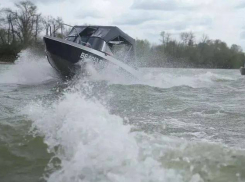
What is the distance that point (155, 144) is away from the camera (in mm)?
4395

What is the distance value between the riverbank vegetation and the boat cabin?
16899mm

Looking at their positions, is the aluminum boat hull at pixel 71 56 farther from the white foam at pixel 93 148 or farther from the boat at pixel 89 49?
the white foam at pixel 93 148

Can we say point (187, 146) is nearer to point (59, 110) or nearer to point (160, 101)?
point (59, 110)

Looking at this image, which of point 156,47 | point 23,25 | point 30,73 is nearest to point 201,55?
point 156,47

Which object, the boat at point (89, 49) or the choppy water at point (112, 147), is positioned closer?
the choppy water at point (112, 147)

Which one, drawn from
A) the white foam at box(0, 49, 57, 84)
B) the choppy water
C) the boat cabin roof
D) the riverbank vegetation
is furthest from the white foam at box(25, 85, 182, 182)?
the riverbank vegetation

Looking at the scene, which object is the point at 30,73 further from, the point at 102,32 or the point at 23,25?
the point at 23,25

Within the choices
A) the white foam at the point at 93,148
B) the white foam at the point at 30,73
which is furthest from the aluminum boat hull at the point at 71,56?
the white foam at the point at 93,148

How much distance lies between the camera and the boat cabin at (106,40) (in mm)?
13641

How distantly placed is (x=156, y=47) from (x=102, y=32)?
1862 inches

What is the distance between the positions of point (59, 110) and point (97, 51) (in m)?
7.96

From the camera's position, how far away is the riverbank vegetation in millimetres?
44219

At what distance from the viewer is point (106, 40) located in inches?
543

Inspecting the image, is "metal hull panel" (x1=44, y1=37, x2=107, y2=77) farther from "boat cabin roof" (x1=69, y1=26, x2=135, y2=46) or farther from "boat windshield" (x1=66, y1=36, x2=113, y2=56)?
"boat cabin roof" (x1=69, y1=26, x2=135, y2=46)
